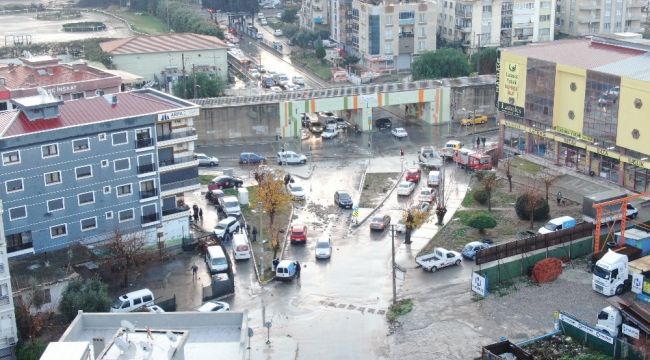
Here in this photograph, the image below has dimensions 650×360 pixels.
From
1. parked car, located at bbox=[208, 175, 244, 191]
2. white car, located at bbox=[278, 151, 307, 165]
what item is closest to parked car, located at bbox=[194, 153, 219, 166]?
white car, located at bbox=[278, 151, 307, 165]

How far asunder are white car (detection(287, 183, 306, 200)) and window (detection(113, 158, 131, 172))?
33.8 ft

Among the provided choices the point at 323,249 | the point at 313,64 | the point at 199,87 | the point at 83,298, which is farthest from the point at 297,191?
the point at 313,64

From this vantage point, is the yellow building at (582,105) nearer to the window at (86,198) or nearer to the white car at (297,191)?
the white car at (297,191)

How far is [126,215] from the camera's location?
36.8 m

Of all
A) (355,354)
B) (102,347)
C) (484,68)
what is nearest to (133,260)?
(355,354)

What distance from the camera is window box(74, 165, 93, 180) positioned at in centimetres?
3516

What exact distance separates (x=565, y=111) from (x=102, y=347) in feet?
103

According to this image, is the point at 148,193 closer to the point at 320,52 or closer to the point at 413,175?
the point at 413,175

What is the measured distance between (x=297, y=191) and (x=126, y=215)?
10.4 m

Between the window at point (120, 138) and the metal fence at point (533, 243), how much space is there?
14.4 metres

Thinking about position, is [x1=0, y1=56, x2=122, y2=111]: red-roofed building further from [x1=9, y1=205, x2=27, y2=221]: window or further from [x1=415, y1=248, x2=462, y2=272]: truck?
[x1=415, y1=248, x2=462, y2=272]: truck

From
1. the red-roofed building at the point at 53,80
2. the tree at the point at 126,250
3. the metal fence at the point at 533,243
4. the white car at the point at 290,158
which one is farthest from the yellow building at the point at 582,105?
the tree at the point at 126,250

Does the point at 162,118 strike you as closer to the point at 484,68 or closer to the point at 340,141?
the point at 340,141

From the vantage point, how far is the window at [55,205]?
34.7 metres
